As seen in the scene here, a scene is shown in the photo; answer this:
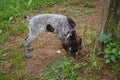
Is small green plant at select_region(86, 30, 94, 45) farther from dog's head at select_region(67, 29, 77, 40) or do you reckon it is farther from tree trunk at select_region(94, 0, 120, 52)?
tree trunk at select_region(94, 0, 120, 52)

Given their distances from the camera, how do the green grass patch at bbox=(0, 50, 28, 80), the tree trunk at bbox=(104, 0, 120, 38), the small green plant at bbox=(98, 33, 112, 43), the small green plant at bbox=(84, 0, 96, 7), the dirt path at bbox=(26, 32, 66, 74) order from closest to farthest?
the tree trunk at bbox=(104, 0, 120, 38) < the small green plant at bbox=(98, 33, 112, 43) < the green grass patch at bbox=(0, 50, 28, 80) < the dirt path at bbox=(26, 32, 66, 74) < the small green plant at bbox=(84, 0, 96, 7)

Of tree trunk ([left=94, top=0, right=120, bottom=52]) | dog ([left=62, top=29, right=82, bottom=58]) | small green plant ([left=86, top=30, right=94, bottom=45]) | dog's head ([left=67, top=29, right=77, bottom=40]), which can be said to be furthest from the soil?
tree trunk ([left=94, top=0, right=120, bottom=52])

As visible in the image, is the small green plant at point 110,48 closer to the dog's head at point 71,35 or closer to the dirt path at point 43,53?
the dog's head at point 71,35

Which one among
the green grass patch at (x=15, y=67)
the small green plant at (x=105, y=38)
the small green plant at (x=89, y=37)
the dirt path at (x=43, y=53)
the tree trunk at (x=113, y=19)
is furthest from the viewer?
the small green plant at (x=89, y=37)

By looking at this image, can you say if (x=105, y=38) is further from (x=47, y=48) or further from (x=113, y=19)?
(x=47, y=48)

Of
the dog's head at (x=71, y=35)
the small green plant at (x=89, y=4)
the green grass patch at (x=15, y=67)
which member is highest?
the small green plant at (x=89, y=4)

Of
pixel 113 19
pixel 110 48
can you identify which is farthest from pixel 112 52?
pixel 113 19

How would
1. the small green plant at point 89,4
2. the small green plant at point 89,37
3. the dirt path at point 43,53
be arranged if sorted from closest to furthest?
the dirt path at point 43,53 < the small green plant at point 89,37 < the small green plant at point 89,4

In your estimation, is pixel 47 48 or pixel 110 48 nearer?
pixel 110 48

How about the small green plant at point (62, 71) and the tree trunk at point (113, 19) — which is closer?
the tree trunk at point (113, 19)

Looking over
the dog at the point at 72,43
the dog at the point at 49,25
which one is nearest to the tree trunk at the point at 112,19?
the dog at the point at 72,43

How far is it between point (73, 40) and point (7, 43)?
1987mm

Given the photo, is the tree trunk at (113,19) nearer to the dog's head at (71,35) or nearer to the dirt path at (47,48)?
the dog's head at (71,35)

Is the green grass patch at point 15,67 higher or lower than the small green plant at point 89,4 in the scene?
lower
